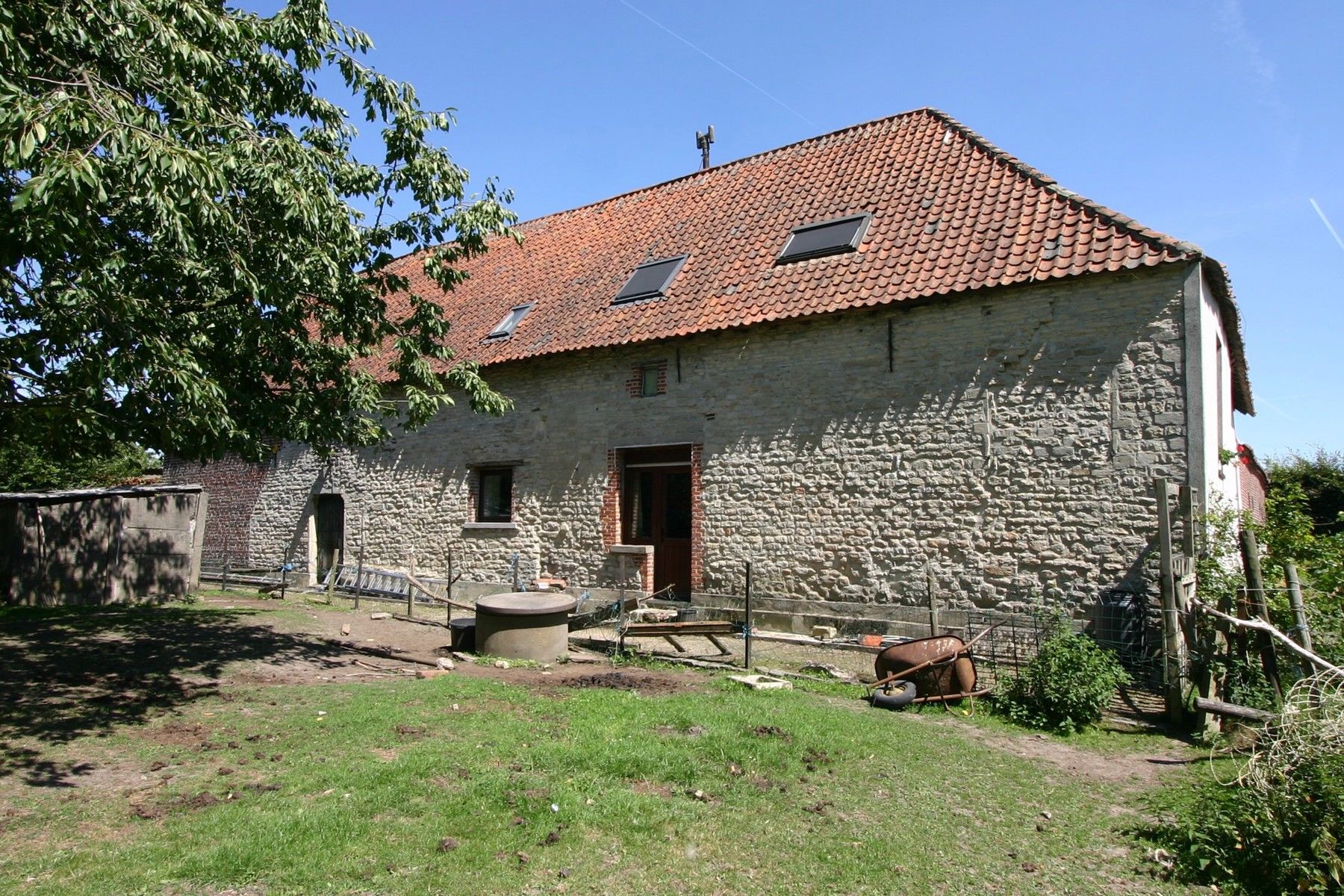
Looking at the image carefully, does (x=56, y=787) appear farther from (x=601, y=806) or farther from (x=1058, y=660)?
(x=1058, y=660)

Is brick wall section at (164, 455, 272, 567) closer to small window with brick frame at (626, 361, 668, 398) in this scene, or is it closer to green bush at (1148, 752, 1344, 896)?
small window with brick frame at (626, 361, 668, 398)

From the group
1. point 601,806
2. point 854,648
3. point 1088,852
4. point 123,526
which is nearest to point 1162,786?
point 1088,852

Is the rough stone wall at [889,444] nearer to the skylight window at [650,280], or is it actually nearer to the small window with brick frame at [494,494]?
the small window with brick frame at [494,494]

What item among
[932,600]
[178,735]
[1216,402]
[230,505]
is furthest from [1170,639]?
[230,505]

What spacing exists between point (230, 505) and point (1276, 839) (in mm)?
21456

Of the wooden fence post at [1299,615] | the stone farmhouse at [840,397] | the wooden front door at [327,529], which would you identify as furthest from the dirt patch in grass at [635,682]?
the wooden front door at [327,529]

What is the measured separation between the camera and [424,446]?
16.5 meters

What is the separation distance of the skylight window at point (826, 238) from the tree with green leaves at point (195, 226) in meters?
5.32

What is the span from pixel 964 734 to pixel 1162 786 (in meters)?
1.52

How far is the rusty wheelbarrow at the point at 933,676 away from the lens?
7.81 metres

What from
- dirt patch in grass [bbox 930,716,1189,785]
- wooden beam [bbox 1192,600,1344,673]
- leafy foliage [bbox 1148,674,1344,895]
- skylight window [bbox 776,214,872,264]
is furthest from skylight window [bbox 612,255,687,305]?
leafy foliage [bbox 1148,674,1344,895]

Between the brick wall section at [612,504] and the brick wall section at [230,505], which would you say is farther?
the brick wall section at [230,505]

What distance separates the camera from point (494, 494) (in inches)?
616

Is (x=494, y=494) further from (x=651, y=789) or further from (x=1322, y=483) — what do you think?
(x=1322, y=483)
